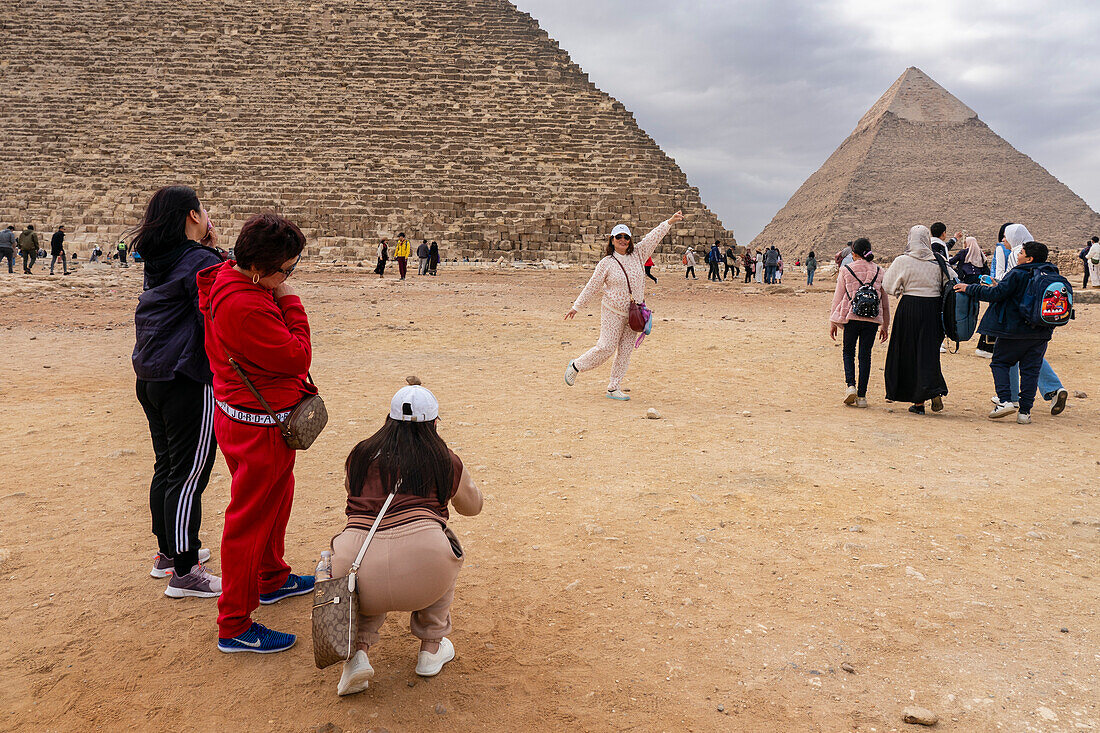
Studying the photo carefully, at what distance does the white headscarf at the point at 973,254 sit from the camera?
33.5 feet

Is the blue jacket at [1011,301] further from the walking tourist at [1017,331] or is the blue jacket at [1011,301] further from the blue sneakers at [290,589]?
the blue sneakers at [290,589]

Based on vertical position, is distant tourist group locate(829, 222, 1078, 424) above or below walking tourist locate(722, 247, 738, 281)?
below

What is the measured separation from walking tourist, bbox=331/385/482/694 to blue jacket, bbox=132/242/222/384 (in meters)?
0.85

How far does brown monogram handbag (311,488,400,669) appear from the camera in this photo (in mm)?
2162

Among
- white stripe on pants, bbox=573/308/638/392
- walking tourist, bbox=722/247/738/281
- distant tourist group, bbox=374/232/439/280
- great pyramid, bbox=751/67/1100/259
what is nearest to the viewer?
white stripe on pants, bbox=573/308/638/392

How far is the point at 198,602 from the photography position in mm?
2961

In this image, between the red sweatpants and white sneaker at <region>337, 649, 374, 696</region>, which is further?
the red sweatpants

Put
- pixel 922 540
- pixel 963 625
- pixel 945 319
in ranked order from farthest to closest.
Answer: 1. pixel 945 319
2. pixel 922 540
3. pixel 963 625

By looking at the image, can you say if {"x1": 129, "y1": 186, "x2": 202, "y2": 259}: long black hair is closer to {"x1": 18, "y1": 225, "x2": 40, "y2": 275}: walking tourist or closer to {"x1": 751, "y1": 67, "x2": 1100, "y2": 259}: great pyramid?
{"x1": 18, "y1": 225, "x2": 40, "y2": 275}: walking tourist

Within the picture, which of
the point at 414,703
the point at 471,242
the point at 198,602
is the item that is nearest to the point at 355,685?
the point at 414,703

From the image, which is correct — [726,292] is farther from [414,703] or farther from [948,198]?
[948,198]

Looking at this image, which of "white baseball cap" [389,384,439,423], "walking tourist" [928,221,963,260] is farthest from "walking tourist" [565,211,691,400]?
"white baseball cap" [389,384,439,423]

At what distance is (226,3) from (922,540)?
167ft

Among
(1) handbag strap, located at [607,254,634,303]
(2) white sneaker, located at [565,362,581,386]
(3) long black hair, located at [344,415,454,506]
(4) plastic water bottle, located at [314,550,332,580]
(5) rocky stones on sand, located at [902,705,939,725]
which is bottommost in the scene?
(5) rocky stones on sand, located at [902,705,939,725]
